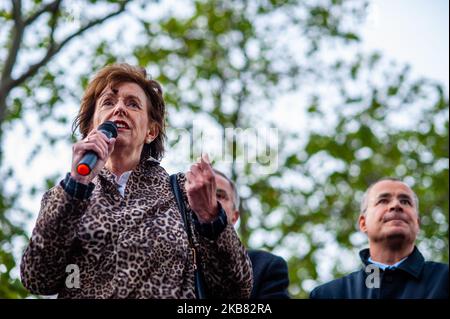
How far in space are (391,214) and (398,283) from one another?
646mm

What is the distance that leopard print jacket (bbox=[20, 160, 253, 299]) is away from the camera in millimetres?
3592

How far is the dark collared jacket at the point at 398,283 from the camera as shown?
521 centimetres

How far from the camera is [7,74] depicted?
10.8 metres

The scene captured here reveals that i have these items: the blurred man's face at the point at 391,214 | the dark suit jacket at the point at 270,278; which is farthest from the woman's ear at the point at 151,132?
the blurred man's face at the point at 391,214

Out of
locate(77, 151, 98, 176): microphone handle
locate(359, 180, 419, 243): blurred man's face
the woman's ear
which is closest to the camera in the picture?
locate(77, 151, 98, 176): microphone handle

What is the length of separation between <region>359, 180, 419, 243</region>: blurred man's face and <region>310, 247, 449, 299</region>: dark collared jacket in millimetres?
221

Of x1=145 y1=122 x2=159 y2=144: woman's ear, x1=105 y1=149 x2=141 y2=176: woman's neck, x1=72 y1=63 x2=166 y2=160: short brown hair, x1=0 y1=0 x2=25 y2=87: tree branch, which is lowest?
x1=105 y1=149 x2=141 y2=176: woman's neck

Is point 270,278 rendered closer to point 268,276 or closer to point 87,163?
point 268,276

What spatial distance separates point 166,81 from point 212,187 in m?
15.6

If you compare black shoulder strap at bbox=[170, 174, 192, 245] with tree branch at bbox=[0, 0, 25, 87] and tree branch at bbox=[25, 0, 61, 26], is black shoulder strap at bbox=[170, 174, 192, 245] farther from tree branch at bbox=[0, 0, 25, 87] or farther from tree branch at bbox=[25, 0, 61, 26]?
tree branch at bbox=[25, 0, 61, 26]

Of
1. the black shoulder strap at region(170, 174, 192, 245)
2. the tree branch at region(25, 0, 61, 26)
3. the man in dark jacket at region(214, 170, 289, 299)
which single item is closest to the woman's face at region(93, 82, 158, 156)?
the black shoulder strap at region(170, 174, 192, 245)
